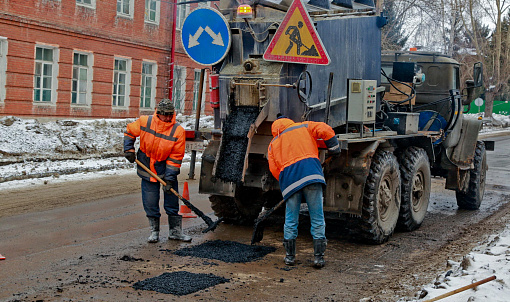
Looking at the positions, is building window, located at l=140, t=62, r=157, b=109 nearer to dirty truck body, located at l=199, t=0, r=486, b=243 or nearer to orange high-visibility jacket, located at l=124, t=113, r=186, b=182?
dirty truck body, located at l=199, t=0, r=486, b=243

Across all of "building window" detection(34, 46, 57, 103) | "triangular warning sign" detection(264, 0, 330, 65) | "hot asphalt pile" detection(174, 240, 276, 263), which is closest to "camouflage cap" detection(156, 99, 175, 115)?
"triangular warning sign" detection(264, 0, 330, 65)

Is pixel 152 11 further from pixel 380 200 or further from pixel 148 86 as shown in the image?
pixel 380 200

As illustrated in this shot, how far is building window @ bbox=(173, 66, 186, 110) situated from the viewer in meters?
25.1

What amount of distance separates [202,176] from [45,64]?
44.2ft

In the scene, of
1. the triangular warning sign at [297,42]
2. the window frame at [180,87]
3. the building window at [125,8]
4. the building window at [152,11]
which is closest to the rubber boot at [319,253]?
the triangular warning sign at [297,42]

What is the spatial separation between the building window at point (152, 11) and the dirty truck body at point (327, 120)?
15.8 metres

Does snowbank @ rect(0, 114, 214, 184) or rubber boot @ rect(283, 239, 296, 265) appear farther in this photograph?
snowbank @ rect(0, 114, 214, 184)

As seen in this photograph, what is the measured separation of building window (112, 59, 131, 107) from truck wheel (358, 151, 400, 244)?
15920 millimetres

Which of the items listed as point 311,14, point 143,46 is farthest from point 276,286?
point 143,46

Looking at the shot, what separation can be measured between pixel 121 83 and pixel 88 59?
6.53 feet

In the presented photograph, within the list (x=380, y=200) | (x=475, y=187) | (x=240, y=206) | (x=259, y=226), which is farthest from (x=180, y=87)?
(x=259, y=226)

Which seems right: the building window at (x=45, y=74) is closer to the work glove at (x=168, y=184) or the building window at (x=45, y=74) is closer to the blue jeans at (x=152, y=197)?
the blue jeans at (x=152, y=197)

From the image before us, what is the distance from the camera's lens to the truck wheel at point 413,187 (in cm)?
845

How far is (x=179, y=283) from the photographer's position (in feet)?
18.5
